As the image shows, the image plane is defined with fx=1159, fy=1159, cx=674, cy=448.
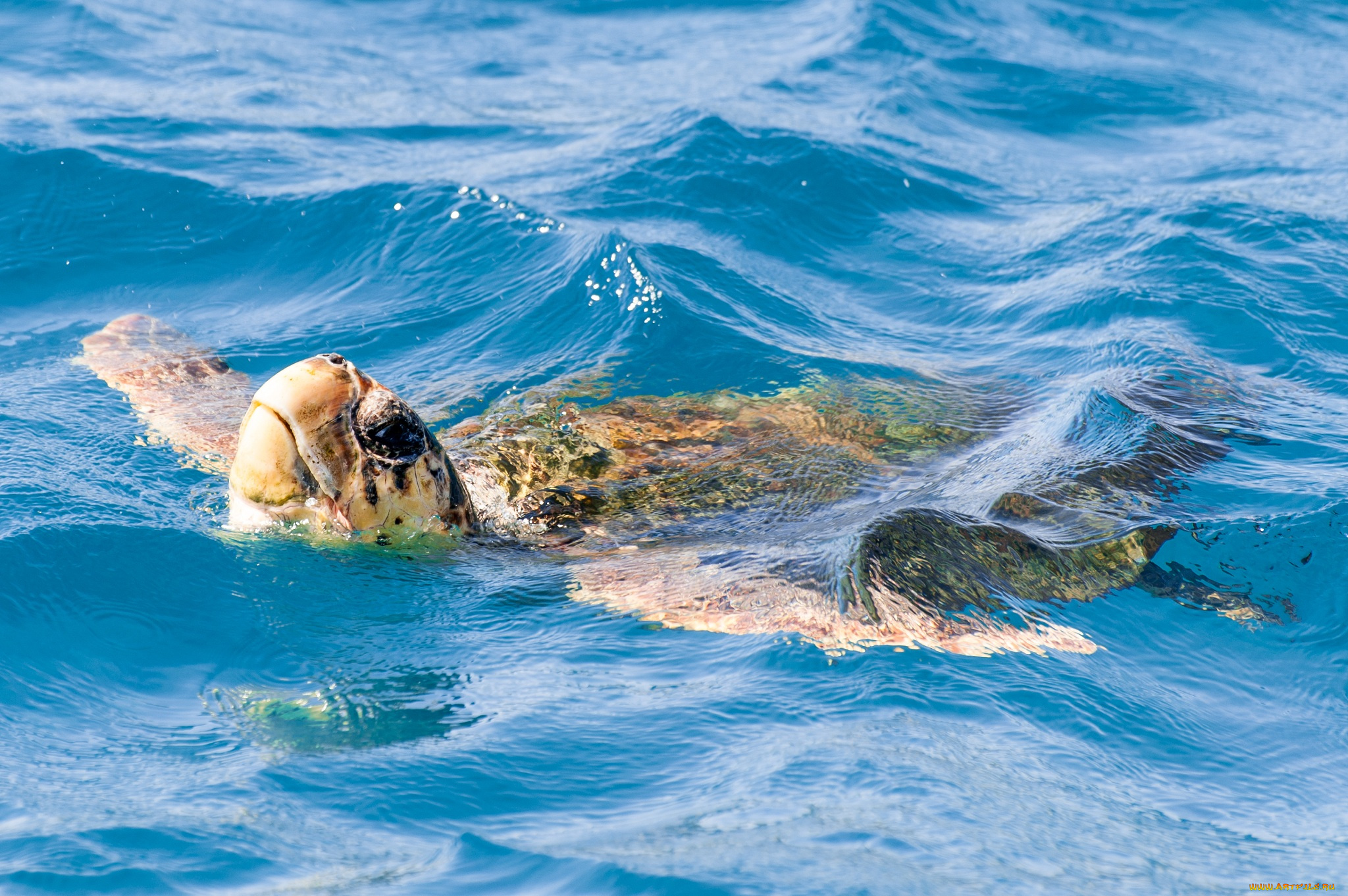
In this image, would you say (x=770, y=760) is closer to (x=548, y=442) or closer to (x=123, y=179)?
(x=548, y=442)

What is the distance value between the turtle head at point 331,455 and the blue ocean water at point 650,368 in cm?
22

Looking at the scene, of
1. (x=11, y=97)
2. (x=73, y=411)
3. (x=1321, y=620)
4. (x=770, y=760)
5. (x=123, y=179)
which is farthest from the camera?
(x=11, y=97)

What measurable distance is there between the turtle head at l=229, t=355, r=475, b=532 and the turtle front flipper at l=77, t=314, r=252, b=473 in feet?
3.94

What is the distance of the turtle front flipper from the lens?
533 centimetres

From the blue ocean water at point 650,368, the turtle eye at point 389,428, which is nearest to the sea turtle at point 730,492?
the turtle eye at point 389,428

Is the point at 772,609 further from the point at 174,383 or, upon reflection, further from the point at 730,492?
the point at 174,383

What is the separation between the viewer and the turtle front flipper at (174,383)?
17.5ft

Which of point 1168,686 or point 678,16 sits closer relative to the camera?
point 1168,686

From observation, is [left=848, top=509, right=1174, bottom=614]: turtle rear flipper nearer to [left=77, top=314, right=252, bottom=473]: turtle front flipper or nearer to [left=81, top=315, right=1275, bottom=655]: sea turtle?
[left=81, top=315, right=1275, bottom=655]: sea turtle

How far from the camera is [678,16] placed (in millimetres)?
14070

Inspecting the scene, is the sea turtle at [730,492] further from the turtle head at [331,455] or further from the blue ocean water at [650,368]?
the blue ocean water at [650,368]

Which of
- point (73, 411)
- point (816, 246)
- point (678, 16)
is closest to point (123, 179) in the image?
point (73, 411)

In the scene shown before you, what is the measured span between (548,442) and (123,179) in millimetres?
5165

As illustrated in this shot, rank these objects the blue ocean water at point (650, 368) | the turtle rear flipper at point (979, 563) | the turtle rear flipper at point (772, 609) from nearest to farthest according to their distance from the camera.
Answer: the blue ocean water at point (650, 368) → the turtle rear flipper at point (772, 609) → the turtle rear flipper at point (979, 563)
